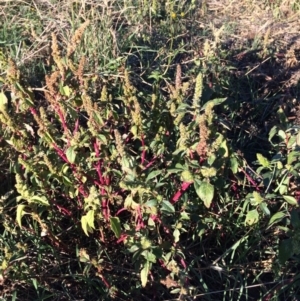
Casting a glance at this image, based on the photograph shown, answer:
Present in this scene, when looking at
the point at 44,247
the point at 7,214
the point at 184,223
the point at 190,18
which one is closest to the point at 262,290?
the point at 184,223

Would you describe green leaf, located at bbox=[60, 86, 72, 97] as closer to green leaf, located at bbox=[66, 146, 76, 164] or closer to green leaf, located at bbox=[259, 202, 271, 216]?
green leaf, located at bbox=[66, 146, 76, 164]

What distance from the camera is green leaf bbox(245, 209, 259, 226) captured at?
5.34ft

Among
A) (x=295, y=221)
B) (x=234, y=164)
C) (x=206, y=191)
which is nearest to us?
(x=206, y=191)

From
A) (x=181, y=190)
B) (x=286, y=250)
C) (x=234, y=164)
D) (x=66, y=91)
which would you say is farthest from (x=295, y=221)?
(x=66, y=91)

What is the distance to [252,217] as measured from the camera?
163cm

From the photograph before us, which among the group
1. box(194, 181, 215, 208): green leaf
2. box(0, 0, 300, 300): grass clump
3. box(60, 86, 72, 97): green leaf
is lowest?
box(0, 0, 300, 300): grass clump

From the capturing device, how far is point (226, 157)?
164 centimetres

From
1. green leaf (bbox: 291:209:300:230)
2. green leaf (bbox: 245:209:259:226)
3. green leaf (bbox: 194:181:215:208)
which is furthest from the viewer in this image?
green leaf (bbox: 245:209:259:226)

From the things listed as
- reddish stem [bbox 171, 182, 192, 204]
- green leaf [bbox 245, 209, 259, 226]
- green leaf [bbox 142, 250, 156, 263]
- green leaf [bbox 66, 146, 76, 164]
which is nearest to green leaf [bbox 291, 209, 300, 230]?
green leaf [bbox 245, 209, 259, 226]

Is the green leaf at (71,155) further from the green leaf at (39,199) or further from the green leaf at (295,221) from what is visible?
the green leaf at (295,221)

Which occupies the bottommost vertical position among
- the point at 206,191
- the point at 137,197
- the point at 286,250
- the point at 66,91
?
the point at 286,250

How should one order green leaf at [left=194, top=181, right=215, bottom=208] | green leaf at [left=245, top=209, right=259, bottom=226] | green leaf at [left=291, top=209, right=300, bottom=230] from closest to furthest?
green leaf at [left=194, top=181, right=215, bottom=208]
green leaf at [left=291, top=209, right=300, bottom=230]
green leaf at [left=245, top=209, right=259, bottom=226]

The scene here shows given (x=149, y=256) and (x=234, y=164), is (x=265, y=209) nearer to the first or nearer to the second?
(x=234, y=164)

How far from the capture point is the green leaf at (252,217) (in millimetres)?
1627
